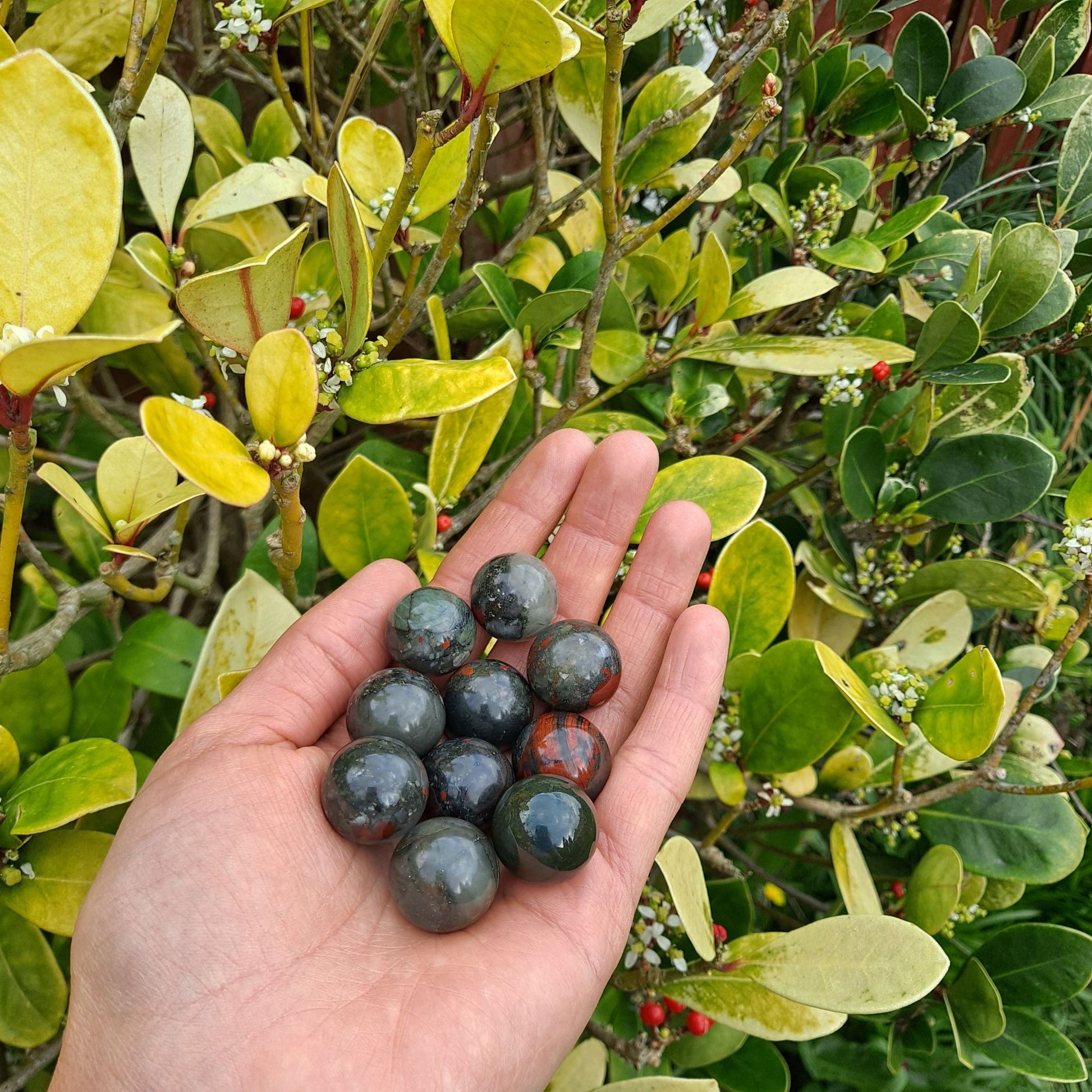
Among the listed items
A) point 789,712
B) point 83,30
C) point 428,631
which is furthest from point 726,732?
point 83,30

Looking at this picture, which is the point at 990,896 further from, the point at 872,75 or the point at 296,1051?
the point at 872,75

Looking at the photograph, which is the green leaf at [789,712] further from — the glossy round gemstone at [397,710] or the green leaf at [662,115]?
the green leaf at [662,115]

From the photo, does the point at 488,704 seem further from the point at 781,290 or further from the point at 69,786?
the point at 781,290

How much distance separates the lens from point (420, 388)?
818 millimetres

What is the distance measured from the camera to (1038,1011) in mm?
1914

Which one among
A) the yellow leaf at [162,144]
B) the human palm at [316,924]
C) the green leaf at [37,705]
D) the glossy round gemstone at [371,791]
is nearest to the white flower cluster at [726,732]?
the human palm at [316,924]

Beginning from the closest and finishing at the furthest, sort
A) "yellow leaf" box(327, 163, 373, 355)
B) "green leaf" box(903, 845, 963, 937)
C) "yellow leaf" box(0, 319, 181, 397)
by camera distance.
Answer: "yellow leaf" box(0, 319, 181, 397) < "yellow leaf" box(327, 163, 373, 355) < "green leaf" box(903, 845, 963, 937)

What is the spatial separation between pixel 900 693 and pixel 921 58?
1036 mm

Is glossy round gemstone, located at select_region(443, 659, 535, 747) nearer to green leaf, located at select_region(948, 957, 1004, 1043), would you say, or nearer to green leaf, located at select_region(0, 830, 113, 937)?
green leaf, located at select_region(0, 830, 113, 937)

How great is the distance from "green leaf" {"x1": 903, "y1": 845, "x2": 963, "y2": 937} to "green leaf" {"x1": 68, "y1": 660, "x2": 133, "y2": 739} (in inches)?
44.4

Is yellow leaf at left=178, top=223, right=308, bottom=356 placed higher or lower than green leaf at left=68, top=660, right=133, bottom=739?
higher

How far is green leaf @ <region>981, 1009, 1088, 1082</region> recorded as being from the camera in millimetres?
1233

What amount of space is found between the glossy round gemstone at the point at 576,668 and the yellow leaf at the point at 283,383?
1.68 feet

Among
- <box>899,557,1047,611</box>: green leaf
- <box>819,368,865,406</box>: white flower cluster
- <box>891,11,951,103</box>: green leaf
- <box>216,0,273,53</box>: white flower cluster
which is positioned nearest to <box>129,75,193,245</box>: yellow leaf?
<box>216,0,273,53</box>: white flower cluster
